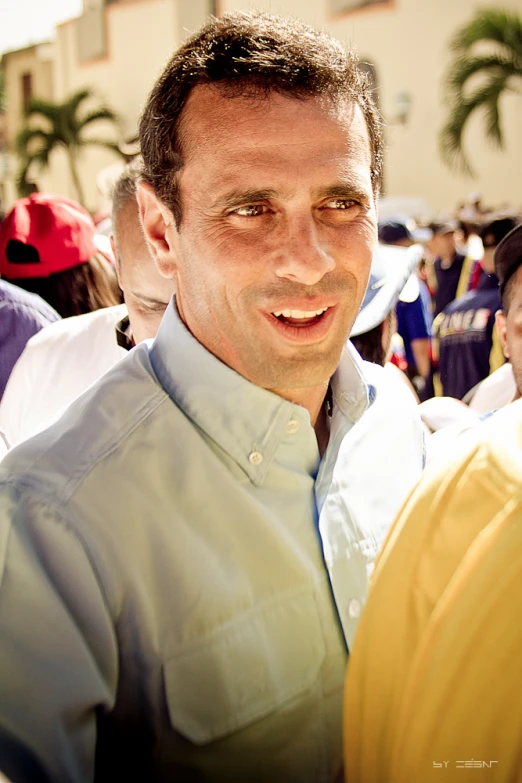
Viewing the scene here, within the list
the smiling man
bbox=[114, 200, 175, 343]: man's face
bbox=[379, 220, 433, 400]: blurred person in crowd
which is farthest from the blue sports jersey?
the smiling man

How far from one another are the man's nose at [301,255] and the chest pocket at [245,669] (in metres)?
0.52

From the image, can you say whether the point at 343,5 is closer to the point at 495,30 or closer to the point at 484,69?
the point at 484,69

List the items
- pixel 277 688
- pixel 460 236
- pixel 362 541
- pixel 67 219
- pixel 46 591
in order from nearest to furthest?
pixel 46 591
pixel 277 688
pixel 362 541
pixel 67 219
pixel 460 236

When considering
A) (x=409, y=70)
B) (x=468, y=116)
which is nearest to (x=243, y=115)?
(x=468, y=116)

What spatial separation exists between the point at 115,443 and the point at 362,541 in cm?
44

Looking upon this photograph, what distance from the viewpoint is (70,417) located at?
4.24ft

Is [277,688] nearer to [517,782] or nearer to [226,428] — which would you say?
[226,428]

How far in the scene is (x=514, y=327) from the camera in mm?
2080

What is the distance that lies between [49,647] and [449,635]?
589mm

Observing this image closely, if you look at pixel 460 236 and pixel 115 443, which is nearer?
pixel 115 443

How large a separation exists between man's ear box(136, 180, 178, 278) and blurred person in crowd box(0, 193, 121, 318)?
1.87 m

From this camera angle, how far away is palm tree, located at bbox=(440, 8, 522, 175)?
46.3ft

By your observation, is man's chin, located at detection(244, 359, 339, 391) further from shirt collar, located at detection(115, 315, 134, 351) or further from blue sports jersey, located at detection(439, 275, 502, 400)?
blue sports jersey, located at detection(439, 275, 502, 400)

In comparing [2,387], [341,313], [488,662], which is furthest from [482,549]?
[2,387]
